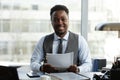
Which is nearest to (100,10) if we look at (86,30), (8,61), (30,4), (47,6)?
(86,30)

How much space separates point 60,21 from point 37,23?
2.36 feet

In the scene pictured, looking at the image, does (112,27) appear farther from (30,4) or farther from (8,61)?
(8,61)

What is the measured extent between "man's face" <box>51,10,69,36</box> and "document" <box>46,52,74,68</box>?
18.3 inches

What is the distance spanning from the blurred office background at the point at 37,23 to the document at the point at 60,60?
3.38ft

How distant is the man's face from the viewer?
2761 mm

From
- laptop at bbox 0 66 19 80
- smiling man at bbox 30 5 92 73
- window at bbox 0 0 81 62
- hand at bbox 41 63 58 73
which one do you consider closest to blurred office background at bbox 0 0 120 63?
window at bbox 0 0 81 62

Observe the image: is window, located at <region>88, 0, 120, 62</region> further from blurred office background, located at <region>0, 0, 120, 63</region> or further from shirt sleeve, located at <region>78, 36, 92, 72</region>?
shirt sleeve, located at <region>78, 36, 92, 72</region>

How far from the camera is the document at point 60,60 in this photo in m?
2.39

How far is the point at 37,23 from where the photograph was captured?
3.40 metres

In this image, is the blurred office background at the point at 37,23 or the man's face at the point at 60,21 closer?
the man's face at the point at 60,21

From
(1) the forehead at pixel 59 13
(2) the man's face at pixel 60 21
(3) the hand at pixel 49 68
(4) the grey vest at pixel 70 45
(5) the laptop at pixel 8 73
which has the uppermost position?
(1) the forehead at pixel 59 13

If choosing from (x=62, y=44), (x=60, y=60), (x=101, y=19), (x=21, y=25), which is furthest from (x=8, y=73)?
(x=101, y=19)

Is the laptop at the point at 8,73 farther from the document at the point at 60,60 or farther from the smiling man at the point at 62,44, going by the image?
the smiling man at the point at 62,44

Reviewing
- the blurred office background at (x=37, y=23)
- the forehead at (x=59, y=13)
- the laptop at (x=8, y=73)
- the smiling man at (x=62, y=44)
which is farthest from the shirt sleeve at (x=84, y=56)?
the laptop at (x=8, y=73)
